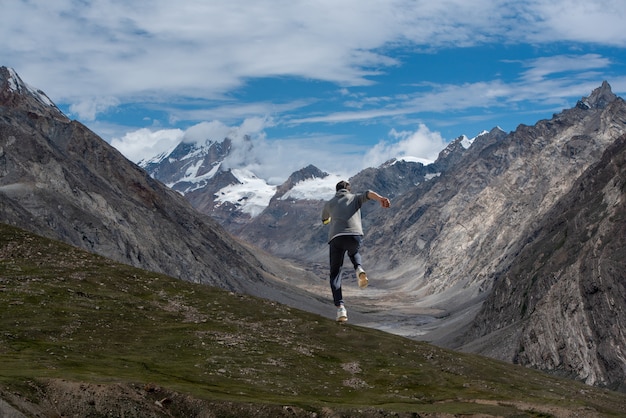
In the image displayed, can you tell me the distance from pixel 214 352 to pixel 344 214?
12.2 meters

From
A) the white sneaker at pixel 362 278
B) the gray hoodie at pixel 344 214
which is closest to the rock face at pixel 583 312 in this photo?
the white sneaker at pixel 362 278

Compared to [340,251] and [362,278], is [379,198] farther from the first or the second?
[340,251]

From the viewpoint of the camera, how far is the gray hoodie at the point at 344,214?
113 feet

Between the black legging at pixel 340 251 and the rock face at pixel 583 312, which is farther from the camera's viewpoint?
the rock face at pixel 583 312

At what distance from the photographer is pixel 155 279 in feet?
197

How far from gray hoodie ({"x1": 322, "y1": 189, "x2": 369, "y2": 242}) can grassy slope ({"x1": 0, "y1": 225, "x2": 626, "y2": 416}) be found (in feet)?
23.9

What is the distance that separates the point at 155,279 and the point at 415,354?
21.5m

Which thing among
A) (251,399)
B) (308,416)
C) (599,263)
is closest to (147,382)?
(251,399)

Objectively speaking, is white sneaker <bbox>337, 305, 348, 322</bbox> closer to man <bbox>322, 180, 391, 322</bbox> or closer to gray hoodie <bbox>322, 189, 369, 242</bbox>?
man <bbox>322, 180, 391, 322</bbox>

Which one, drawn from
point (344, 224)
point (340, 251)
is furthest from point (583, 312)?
point (344, 224)

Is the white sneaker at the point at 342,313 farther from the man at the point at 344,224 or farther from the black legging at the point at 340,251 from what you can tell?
the man at the point at 344,224

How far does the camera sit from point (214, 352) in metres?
41.9

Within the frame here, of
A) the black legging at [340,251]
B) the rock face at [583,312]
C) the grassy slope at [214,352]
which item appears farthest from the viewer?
the rock face at [583,312]

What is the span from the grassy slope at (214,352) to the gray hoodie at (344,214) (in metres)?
7.29
